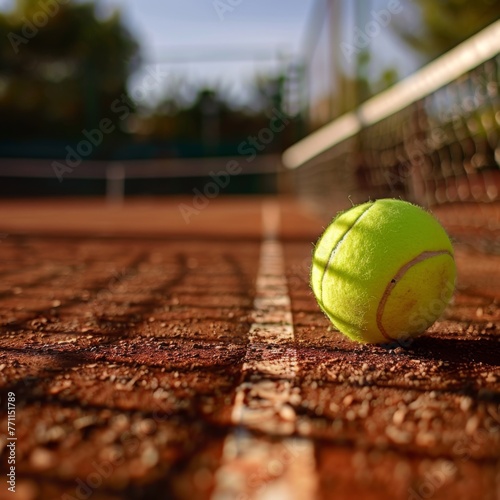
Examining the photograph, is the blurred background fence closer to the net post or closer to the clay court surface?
the net post

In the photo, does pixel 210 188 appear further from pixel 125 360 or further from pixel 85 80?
pixel 125 360

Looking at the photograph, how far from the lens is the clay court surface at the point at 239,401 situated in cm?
114

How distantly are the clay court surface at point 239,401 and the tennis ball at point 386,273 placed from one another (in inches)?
3.8

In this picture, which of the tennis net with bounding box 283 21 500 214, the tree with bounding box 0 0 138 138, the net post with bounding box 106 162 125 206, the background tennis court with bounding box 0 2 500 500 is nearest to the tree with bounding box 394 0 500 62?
the tennis net with bounding box 283 21 500 214

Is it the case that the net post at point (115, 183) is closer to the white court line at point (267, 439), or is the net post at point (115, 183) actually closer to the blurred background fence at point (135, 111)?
Answer: the blurred background fence at point (135, 111)

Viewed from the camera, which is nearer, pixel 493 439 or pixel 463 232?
pixel 493 439

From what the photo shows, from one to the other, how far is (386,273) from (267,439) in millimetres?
832

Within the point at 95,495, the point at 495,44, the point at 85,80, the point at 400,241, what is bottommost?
the point at 95,495

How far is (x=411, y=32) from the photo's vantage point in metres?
17.0

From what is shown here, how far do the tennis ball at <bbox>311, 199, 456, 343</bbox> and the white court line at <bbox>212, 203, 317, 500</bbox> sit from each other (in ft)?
0.82

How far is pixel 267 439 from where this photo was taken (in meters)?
1.31

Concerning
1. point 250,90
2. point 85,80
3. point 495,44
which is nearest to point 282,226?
point 495,44

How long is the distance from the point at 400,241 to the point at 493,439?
32.3 inches

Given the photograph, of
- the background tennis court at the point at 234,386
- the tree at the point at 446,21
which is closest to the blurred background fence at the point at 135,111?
the tree at the point at 446,21
